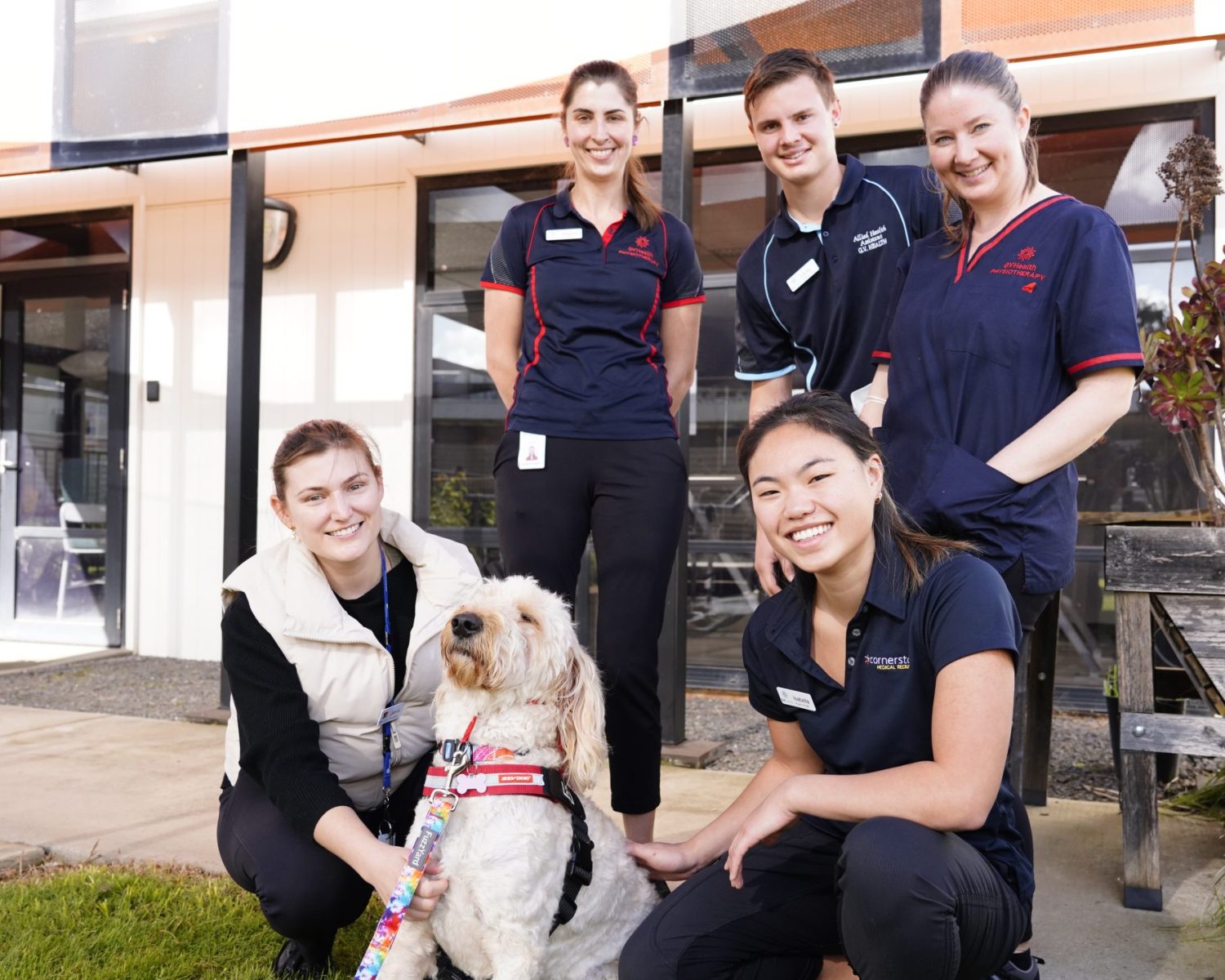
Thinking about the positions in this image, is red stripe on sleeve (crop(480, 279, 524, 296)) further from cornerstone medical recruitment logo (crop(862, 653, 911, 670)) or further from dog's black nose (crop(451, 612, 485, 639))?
cornerstone medical recruitment logo (crop(862, 653, 911, 670))

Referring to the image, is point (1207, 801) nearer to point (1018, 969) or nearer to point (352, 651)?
point (1018, 969)

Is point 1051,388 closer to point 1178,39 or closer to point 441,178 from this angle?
point 1178,39

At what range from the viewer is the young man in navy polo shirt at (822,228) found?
2.64 m

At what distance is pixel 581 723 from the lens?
7.12 feet

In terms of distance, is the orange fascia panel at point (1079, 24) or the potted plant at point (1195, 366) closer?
the potted plant at point (1195, 366)

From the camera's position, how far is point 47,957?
248 cm

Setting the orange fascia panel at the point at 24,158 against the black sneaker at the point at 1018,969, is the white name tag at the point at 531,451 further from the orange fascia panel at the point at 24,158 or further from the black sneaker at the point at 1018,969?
the orange fascia panel at the point at 24,158

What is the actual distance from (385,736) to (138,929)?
892 mm

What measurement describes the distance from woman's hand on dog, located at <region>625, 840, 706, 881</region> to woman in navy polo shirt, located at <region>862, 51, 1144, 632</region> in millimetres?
902

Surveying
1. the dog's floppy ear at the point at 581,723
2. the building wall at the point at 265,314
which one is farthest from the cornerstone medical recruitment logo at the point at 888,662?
the building wall at the point at 265,314

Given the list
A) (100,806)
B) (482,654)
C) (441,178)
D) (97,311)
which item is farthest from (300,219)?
(482,654)

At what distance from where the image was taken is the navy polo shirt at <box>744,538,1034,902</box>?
5.99 ft

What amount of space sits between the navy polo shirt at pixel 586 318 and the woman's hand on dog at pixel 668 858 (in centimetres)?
107

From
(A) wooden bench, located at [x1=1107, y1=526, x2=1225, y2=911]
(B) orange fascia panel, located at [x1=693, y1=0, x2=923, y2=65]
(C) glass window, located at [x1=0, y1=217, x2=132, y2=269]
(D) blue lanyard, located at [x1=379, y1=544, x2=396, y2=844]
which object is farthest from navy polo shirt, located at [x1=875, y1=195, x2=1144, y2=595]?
(C) glass window, located at [x1=0, y1=217, x2=132, y2=269]
